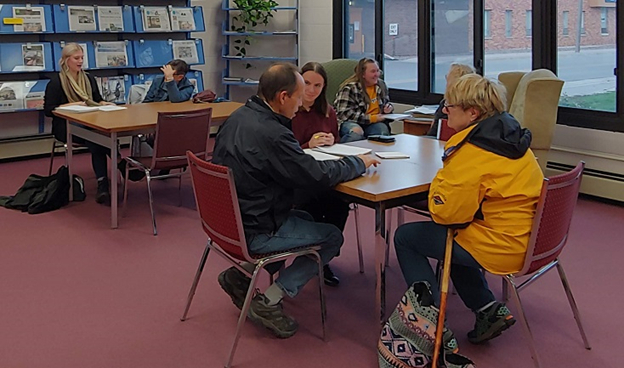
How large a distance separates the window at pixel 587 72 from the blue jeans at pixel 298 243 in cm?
311

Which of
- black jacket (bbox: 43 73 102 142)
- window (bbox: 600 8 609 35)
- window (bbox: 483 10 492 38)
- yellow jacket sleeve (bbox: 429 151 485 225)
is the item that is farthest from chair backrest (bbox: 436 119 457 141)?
black jacket (bbox: 43 73 102 142)

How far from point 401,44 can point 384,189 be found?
4.78 meters

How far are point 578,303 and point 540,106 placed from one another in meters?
1.97

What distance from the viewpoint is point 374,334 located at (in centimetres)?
283

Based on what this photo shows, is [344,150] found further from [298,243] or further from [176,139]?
[176,139]

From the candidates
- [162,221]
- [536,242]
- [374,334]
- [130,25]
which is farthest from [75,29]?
[536,242]

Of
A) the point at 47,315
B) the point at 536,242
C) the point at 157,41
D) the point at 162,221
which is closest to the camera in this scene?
the point at 536,242

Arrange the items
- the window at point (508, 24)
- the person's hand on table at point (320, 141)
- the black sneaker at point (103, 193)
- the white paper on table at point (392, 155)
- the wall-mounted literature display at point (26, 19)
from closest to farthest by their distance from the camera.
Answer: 1. the white paper on table at point (392, 155)
2. the person's hand on table at point (320, 141)
3. the black sneaker at point (103, 193)
4. the window at point (508, 24)
5. the wall-mounted literature display at point (26, 19)

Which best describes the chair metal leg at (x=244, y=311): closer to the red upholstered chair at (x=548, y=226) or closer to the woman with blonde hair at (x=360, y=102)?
the red upholstered chair at (x=548, y=226)

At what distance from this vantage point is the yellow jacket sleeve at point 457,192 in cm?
230

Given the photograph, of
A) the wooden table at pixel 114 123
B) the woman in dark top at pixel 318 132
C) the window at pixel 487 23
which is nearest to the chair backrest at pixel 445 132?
the woman in dark top at pixel 318 132

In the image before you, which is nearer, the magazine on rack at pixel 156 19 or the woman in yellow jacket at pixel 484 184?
the woman in yellow jacket at pixel 484 184

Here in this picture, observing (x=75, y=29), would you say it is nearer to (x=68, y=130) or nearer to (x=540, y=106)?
(x=68, y=130)

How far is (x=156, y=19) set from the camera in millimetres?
7199
